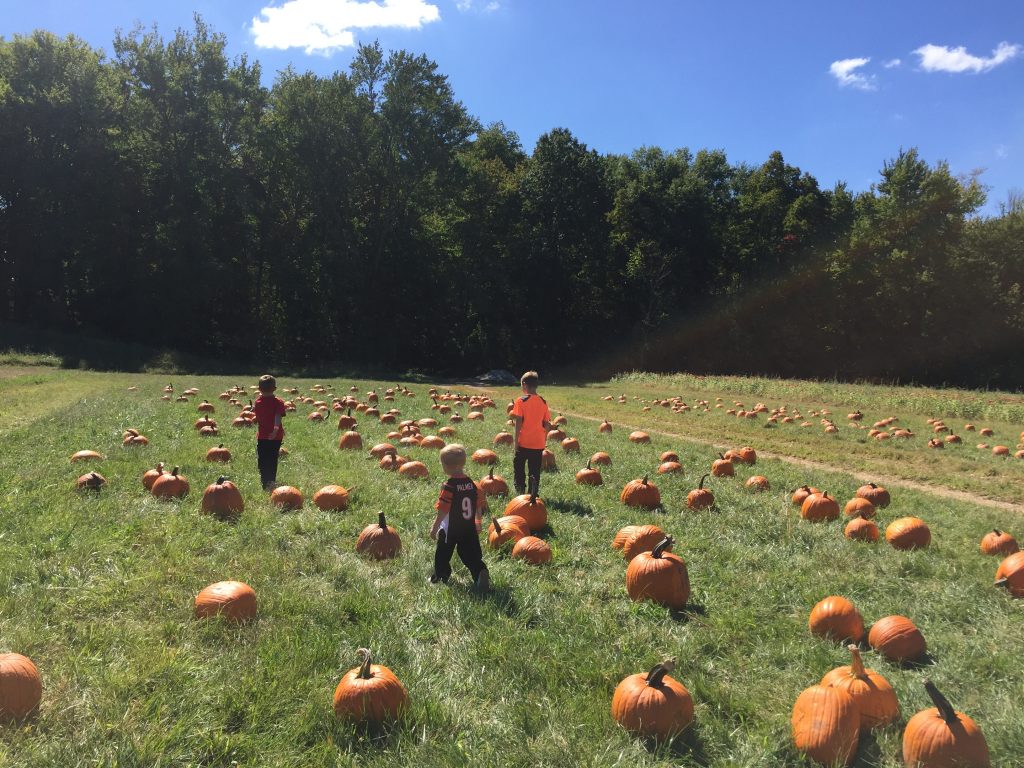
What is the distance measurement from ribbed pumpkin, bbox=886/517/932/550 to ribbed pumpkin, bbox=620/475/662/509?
237 cm

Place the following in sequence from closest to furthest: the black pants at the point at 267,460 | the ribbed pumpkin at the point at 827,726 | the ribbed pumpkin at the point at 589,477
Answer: the ribbed pumpkin at the point at 827,726 → the black pants at the point at 267,460 → the ribbed pumpkin at the point at 589,477

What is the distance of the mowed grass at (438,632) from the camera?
3.12m

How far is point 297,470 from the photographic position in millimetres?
8992

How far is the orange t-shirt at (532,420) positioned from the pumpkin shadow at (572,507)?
74 cm

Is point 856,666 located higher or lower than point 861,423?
higher

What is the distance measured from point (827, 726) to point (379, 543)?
3652 millimetres

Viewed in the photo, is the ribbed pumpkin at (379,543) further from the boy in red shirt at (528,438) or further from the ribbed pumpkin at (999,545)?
the ribbed pumpkin at (999,545)

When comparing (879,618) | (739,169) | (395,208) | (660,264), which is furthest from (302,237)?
(879,618)

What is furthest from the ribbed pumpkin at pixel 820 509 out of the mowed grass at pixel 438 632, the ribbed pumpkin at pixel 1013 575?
the ribbed pumpkin at pixel 1013 575

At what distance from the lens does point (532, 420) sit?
8297 mm

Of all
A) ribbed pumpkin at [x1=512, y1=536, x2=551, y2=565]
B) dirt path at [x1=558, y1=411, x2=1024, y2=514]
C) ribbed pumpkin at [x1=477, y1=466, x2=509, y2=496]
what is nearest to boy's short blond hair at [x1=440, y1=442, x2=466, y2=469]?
Answer: ribbed pumpkin at [x1=512, y1=536, x2=551, y2=565]

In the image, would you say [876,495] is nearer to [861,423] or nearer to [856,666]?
[856,666]

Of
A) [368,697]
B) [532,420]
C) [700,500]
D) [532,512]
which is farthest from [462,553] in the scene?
[700,500]

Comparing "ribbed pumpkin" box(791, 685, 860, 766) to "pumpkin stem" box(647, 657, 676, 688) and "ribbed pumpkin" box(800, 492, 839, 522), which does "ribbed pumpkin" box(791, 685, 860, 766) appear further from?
"ribbed pumpkin" box(800, 492, 839, 522)
